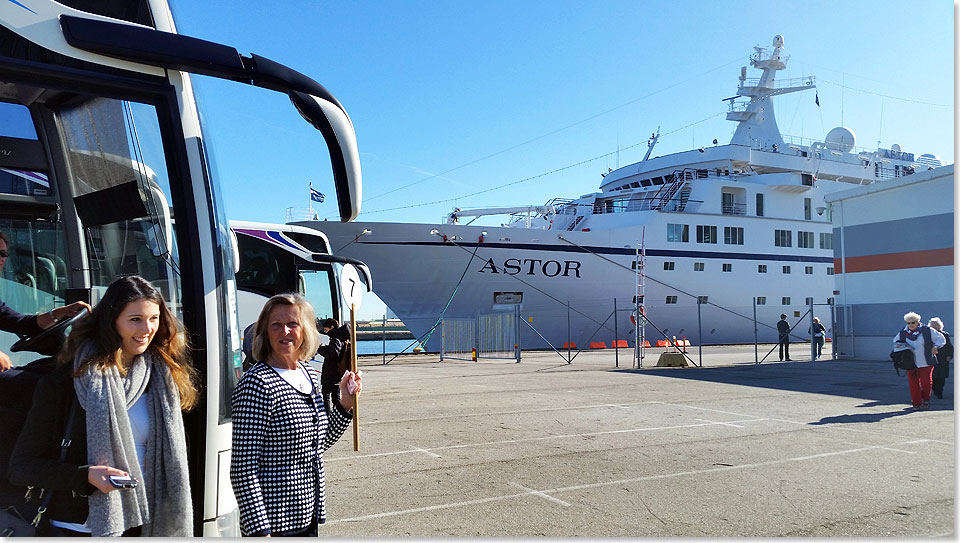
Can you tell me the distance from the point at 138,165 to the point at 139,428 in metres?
1.28

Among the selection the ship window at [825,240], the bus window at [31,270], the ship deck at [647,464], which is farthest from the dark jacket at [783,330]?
the bus window at [31,270]

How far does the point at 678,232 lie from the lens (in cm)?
2819

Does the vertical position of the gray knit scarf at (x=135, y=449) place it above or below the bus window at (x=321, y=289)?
below

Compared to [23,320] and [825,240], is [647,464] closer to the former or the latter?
[23,320]

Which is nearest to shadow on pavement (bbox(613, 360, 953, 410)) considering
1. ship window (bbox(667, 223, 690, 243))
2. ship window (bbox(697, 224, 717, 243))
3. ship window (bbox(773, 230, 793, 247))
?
ship window (bbox(667, 223, 690, 243))

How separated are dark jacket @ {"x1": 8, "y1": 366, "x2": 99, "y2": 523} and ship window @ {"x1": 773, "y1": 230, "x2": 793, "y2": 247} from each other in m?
31.6

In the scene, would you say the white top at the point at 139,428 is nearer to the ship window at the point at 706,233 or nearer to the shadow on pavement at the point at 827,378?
the shadow on pavement at the point at 827,378

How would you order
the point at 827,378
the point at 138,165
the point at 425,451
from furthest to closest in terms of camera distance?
the point at 827,378 → the point at 425,451 → the point at 138,165

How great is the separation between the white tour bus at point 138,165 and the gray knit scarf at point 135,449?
0.39 metres

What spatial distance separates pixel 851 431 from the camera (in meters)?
8.21

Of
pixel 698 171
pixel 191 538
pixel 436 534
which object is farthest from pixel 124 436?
pixel 698 171

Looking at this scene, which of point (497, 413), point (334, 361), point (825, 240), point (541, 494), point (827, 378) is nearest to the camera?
point (541, 494)

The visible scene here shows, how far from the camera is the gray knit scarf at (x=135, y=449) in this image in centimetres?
227

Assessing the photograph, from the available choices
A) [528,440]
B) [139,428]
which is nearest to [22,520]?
[139,428]
